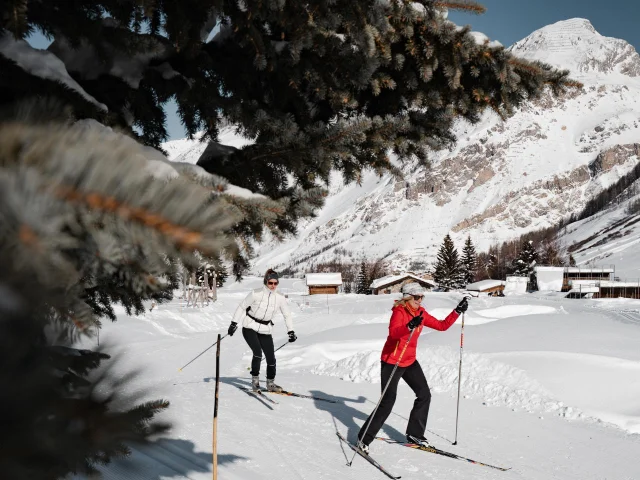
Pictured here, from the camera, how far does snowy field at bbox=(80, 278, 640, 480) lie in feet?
16.8

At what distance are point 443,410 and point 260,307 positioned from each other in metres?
3.61

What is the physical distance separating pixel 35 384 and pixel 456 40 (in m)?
3.21

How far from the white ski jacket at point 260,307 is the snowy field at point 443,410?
1181 millimetres

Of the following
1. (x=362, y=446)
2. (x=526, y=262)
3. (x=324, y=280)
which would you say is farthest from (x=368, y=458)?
(x=526, y=262)

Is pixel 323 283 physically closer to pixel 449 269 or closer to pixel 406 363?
pixel 449 269

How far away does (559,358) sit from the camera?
10094 mm

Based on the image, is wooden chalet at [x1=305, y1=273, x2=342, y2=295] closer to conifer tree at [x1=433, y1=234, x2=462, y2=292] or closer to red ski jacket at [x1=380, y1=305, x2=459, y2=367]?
conifer tree at [x1=433, y1=234, x2=462, y2=292]

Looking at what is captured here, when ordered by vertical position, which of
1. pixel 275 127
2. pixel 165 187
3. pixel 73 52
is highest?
pixel 73 52

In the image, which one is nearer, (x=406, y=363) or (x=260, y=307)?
(x=406, y=363)

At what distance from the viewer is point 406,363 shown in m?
6.31

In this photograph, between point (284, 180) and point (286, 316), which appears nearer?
point (284, 180)

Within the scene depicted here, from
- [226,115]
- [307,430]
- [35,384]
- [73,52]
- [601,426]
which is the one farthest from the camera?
[601,426]

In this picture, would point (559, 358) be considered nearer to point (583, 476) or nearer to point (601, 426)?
point (601, 426)

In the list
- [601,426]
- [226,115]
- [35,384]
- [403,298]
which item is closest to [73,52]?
[226,115]
